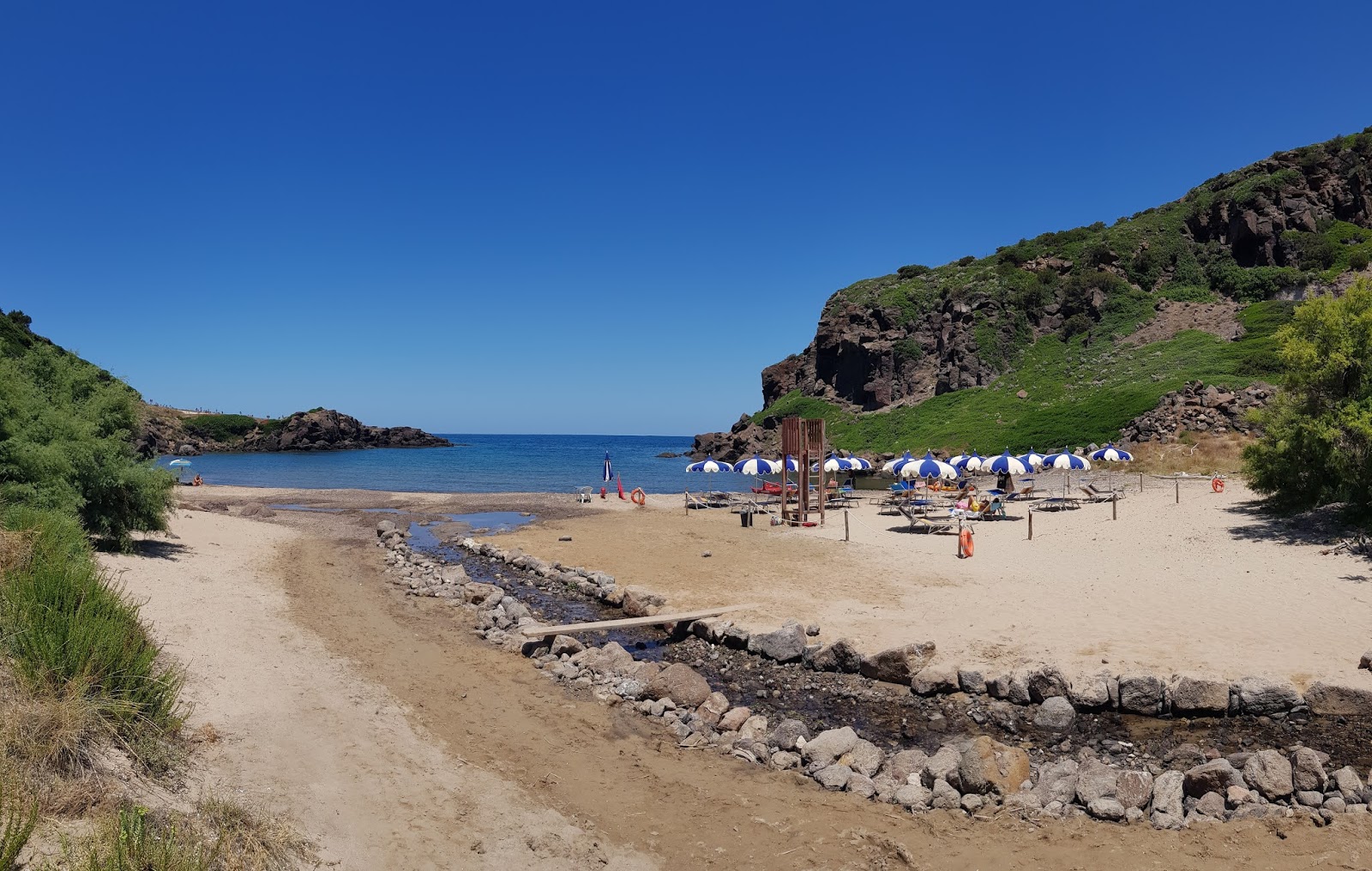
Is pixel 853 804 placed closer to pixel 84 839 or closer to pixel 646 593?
pixel 84 839

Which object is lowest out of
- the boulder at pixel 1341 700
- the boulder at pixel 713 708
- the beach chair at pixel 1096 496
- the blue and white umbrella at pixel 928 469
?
the boulder at pixel 713 708

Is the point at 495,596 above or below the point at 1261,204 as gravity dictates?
below

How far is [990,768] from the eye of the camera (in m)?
7.65

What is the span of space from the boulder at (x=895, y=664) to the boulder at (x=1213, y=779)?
389cm

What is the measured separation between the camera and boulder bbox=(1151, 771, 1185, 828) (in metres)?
6.96

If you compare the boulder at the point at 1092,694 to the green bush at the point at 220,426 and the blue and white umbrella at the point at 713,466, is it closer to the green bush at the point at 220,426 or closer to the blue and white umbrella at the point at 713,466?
the blue and white umbrella at the point at 713,466

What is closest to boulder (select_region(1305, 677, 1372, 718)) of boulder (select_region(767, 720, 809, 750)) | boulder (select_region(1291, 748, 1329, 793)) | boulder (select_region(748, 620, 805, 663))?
boulder (select_region(1291, 748, 1329, 793))

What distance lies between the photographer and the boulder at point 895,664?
11000mm

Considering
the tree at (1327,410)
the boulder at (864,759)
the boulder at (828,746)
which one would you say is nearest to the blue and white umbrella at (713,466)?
the tree at (1327,410)

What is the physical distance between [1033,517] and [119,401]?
91.2 ft

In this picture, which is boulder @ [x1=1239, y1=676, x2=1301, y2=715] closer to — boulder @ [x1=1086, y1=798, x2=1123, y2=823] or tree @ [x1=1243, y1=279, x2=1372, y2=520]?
boulder @ [x1=1086, y1=798, x2=1123, y2=823]

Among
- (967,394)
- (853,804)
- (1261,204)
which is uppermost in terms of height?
(1261,204)

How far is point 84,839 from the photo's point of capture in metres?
4.26

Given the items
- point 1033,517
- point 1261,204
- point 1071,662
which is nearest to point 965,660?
point 1071,662
